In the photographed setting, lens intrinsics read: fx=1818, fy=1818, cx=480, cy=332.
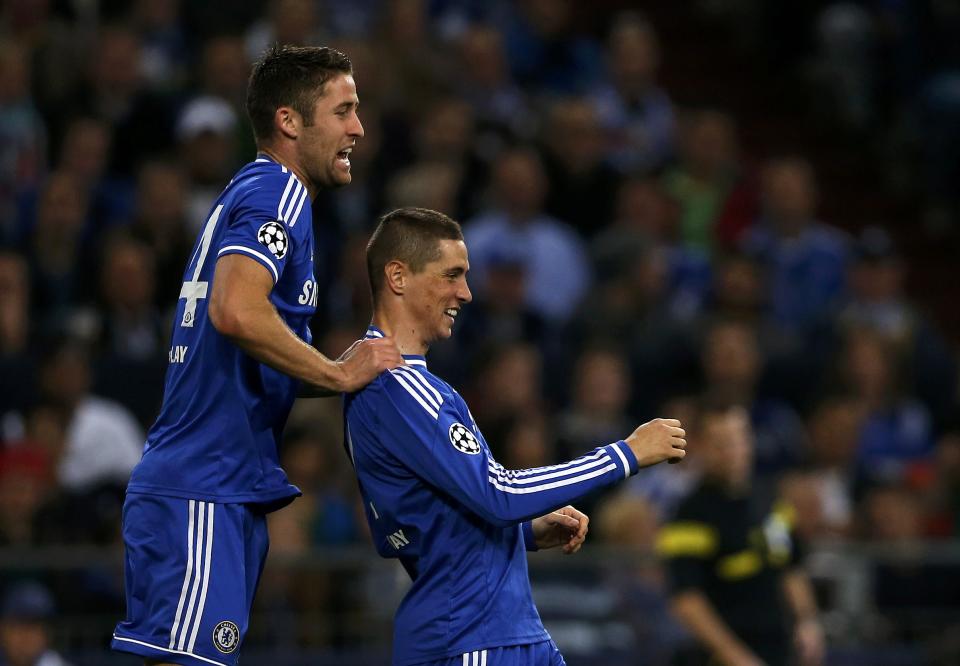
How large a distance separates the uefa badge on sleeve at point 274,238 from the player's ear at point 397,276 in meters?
0.34

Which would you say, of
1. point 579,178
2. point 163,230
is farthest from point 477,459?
point 579,178

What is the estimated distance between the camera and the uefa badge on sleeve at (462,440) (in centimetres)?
533

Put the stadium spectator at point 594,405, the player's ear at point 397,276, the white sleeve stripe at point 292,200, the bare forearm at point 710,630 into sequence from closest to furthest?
the white sleeve stripe at point 292,200
the player's ear at point 397,276
the bare forearm at point 710,630
the stadium spectator at point 594,405

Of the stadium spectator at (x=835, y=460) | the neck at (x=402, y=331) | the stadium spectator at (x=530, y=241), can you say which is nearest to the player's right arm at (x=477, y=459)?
the neck at (x=402, y=331)

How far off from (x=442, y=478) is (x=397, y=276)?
65cm

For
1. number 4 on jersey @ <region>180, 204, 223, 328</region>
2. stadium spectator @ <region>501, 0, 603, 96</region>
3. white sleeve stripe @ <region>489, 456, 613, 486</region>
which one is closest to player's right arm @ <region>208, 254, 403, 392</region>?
number 4 on jersey @ <region>180, 204, 223, 328</region>

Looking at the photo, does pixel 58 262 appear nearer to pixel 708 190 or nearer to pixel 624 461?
pixel 708 190

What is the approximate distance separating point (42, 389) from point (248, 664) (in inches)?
82.8

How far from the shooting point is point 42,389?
1067 cm

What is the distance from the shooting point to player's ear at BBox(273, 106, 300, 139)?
5.56 m

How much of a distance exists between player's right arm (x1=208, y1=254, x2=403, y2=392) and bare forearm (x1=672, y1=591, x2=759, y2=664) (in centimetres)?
435

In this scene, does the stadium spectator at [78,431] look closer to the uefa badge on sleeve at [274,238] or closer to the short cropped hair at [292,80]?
the short cropped hair at [292,80]

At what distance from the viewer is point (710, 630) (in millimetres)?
9180

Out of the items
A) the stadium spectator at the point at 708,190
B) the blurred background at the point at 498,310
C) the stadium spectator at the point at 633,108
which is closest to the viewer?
Answer: the blurred background at the point at 498,310
